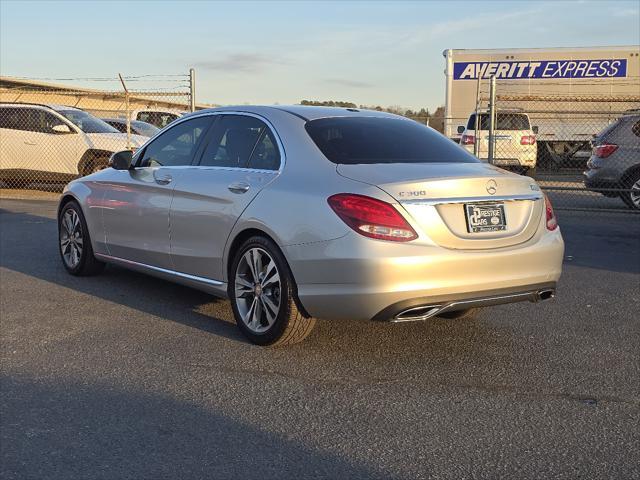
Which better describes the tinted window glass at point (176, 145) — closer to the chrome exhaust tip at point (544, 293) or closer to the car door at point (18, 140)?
the chrome exhaust tip at point (544, 293)

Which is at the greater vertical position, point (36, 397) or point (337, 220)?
point (337, 220)

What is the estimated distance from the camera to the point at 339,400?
3.96 metres

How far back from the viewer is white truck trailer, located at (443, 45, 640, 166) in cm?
2284

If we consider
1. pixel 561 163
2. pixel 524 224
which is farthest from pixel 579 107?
pixel 524 224

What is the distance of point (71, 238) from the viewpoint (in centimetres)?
725

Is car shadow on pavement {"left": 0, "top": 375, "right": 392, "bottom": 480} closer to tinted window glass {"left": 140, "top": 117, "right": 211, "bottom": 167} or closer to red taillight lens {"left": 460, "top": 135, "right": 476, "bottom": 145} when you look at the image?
tinted window glass {"left": 140, "top": 117, "right": 211, "bottom": 167}

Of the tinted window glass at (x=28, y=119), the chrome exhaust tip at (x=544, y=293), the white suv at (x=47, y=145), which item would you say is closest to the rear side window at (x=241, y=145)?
the chrome exhaust tip at (x=544, y=293)

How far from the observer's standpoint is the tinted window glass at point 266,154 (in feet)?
16.5

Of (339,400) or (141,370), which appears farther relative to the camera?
(141,370)

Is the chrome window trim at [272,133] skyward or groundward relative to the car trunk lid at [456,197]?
skyward

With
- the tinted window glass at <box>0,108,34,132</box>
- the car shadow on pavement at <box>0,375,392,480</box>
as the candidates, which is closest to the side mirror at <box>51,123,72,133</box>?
the tinted window glass at <box>0,108,34,132</box>

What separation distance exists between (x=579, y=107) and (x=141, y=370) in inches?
891

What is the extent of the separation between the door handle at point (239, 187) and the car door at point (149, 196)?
0.76 m

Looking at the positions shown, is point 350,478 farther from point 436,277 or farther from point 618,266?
point 618,266
